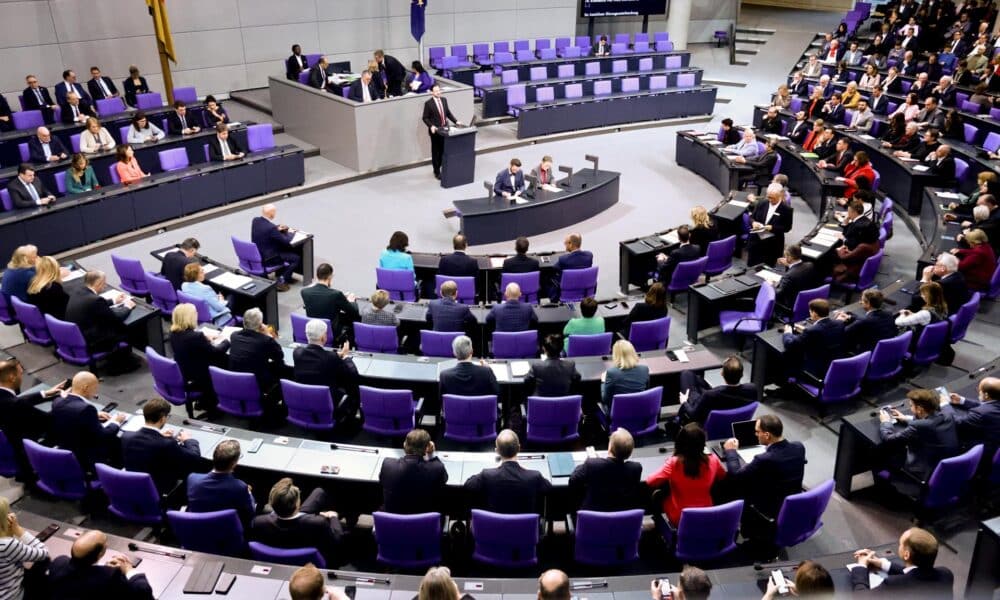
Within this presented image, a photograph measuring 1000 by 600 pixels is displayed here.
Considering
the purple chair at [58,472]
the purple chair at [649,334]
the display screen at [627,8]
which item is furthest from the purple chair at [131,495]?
the display screen at [627,8]

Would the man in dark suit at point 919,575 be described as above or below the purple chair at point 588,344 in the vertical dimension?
above

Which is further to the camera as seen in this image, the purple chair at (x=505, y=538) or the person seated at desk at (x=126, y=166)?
the person seated at desk at (x=126, y=166)

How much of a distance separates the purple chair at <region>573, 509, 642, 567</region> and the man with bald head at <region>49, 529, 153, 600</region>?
2.84 meters

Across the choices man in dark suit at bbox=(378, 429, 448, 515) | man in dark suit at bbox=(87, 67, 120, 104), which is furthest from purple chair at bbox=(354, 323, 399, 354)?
man in dark suit at bbox=(87, 67, 120, 104)

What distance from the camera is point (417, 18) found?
20062mm

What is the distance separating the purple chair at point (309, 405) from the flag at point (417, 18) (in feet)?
48.3

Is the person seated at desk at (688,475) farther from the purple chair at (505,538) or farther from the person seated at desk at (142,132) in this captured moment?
the person seated at desk at (142,132)

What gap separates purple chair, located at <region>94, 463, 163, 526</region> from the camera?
5.92 metres

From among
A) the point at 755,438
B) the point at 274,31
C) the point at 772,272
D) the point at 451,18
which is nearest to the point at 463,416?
the point at 755,438

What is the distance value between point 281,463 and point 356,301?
3.50 metres

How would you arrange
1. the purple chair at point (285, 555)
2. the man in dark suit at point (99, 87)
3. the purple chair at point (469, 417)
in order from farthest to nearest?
the man in dark suit at point (99, 87) → the purple chair at point (469, 417) → the purple chair at point (285, 555)

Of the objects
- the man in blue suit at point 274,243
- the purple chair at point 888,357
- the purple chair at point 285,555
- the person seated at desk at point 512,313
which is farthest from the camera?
the man in blue suit at point 274,243

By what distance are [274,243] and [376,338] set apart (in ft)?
10.5

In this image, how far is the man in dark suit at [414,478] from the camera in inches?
227
